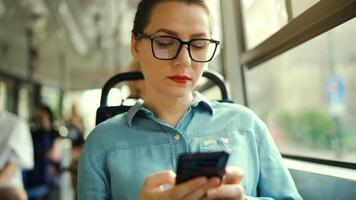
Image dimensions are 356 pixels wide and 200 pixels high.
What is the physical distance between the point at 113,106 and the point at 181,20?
57cm

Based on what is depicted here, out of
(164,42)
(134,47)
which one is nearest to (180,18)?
(164,42)

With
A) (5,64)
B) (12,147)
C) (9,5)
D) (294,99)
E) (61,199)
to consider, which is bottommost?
(61,199)

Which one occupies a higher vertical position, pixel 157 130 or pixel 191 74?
pixel 191 74

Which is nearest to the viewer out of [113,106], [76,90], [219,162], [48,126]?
[219,162]

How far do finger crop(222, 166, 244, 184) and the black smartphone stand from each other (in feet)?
0.23

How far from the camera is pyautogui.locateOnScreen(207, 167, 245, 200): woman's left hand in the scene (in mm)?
771

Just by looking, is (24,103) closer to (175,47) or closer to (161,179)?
(175,47)

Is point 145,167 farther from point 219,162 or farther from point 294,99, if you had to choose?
point 294,99

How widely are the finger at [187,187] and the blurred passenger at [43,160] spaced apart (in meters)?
3.61

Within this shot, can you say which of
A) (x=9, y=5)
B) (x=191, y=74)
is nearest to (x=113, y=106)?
(x=191, y=74)

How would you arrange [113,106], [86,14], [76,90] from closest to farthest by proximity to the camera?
[113,106], [86,14], [76,90]

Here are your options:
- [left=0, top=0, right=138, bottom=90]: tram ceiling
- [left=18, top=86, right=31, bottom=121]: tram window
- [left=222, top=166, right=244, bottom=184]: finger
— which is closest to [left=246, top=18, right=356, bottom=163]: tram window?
[left=222, top=166, right=244, bottom=184]: finger

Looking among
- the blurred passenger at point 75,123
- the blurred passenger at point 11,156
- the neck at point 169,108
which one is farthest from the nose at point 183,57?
the blurred passenger at point 75,123

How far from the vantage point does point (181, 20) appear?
101 centimetres
